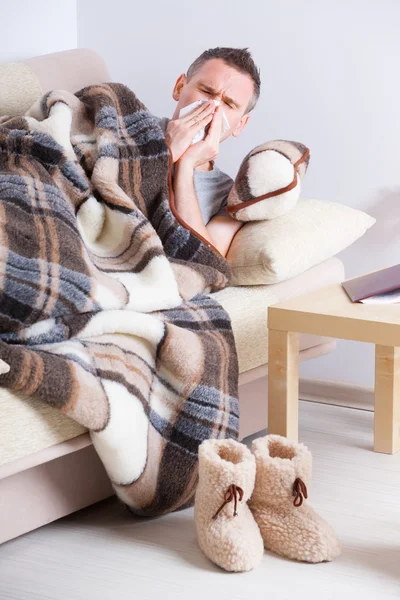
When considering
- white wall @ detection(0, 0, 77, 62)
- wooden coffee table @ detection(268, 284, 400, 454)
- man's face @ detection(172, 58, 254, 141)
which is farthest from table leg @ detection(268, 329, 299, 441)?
white wall @ detection(0, 0, 77, 62)

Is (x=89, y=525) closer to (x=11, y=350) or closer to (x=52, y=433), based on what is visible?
(x=52, y=433)

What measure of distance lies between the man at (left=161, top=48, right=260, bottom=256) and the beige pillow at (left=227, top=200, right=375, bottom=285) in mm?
63

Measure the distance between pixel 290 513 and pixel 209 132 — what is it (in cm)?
92

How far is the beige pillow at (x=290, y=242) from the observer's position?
6.09 feet

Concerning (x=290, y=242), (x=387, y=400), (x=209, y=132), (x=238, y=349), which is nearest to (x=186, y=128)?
(x=209, y=132)

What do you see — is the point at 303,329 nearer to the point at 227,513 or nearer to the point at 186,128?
the point at 227,513

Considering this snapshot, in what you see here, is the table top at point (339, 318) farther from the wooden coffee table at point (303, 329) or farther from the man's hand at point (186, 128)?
the man's hand at point (186, 128)

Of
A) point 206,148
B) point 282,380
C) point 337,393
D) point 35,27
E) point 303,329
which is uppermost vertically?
point 35,27

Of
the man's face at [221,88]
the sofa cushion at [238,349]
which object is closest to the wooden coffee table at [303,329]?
the sofa cushion at [238,349]

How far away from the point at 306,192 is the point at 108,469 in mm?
1224

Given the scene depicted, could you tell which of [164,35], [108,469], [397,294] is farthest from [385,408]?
[164,35]

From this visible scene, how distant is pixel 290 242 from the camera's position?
6.20 ft

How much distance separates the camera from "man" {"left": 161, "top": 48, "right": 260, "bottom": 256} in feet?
6.38

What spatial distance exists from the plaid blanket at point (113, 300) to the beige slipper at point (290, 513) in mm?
163
